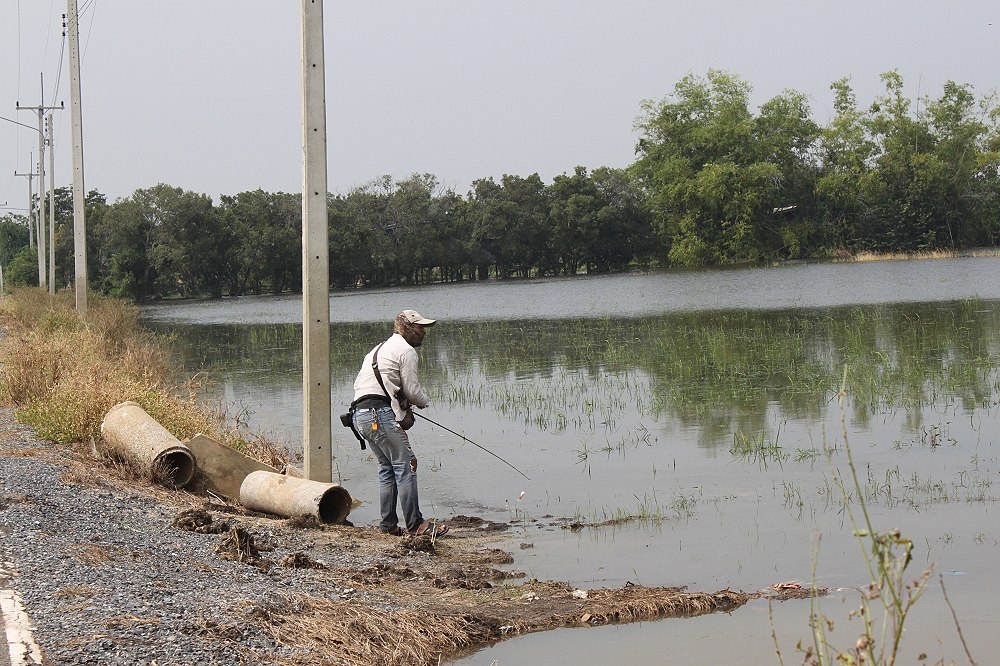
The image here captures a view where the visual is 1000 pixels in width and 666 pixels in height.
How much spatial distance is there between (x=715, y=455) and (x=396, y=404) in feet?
16.7

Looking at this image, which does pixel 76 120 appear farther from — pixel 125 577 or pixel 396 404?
pixel 125 577

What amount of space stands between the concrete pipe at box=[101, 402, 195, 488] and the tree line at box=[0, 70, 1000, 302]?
2875 inches

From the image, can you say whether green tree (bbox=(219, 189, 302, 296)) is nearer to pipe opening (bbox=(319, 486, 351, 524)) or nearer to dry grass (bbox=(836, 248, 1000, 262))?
dry grass (bbox=(836, 248, 1000, 262))

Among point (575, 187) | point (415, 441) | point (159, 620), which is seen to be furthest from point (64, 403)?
point (575, 187)

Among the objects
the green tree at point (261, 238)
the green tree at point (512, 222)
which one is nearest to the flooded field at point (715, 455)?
the green tree at point (261, 238)

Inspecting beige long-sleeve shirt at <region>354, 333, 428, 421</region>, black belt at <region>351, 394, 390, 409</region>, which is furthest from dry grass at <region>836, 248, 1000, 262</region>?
black belt at <region>351, 394, 390, 409</region>

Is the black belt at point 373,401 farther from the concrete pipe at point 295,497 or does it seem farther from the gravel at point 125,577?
the gravel at point 125,577

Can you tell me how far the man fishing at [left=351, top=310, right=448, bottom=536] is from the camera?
9938 millimetres

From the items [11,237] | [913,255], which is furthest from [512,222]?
[11,237]

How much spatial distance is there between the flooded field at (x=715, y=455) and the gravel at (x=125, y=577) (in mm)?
1553

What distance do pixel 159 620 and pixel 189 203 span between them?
3181 inches

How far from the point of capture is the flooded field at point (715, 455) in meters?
7.41

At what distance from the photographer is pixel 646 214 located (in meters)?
96.9

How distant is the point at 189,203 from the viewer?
83.2 metres
